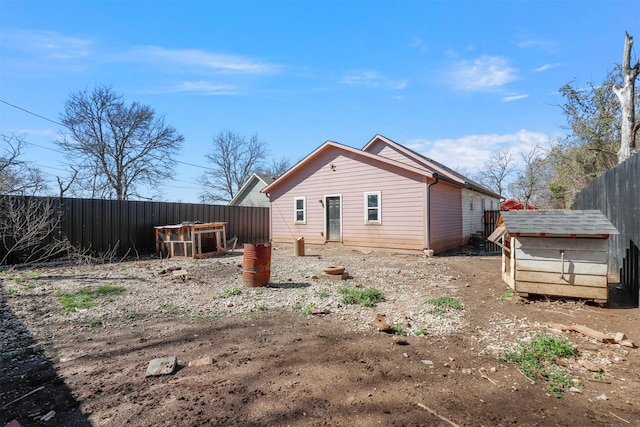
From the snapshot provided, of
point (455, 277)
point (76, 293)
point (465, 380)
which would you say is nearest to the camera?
point (465, 380)

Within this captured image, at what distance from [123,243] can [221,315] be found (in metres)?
8.75

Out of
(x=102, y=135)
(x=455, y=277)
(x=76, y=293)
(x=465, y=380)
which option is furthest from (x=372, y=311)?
(x=102, y=135)

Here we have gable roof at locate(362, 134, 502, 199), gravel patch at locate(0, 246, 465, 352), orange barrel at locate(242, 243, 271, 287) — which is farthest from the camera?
gable roof at locate(362, 134, 502, 199)

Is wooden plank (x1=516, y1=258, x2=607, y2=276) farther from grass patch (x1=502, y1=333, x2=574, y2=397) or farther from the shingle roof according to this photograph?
grass patch (x1=502, y1=333, x2=574, y2=397)

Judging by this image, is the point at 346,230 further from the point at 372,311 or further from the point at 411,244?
the point at 372,311

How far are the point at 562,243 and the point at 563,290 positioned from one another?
0.74 meters

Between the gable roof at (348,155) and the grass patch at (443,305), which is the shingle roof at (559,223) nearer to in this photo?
the grass patch at (443,305)

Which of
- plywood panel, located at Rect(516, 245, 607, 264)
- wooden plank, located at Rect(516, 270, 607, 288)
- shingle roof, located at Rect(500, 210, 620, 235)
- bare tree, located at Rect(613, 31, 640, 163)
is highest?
bare tree, located at Rect(613, 31, 640, 163)

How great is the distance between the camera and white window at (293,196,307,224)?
14805mm

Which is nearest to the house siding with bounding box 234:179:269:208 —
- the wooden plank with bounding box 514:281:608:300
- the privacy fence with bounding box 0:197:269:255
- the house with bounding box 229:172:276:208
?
the house with bounding box 229:172:276:208

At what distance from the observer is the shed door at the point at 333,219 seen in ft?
45.5

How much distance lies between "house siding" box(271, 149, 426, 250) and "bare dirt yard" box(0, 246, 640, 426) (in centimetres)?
576

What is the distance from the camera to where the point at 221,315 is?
4770 millimetres

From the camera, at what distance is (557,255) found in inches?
201
